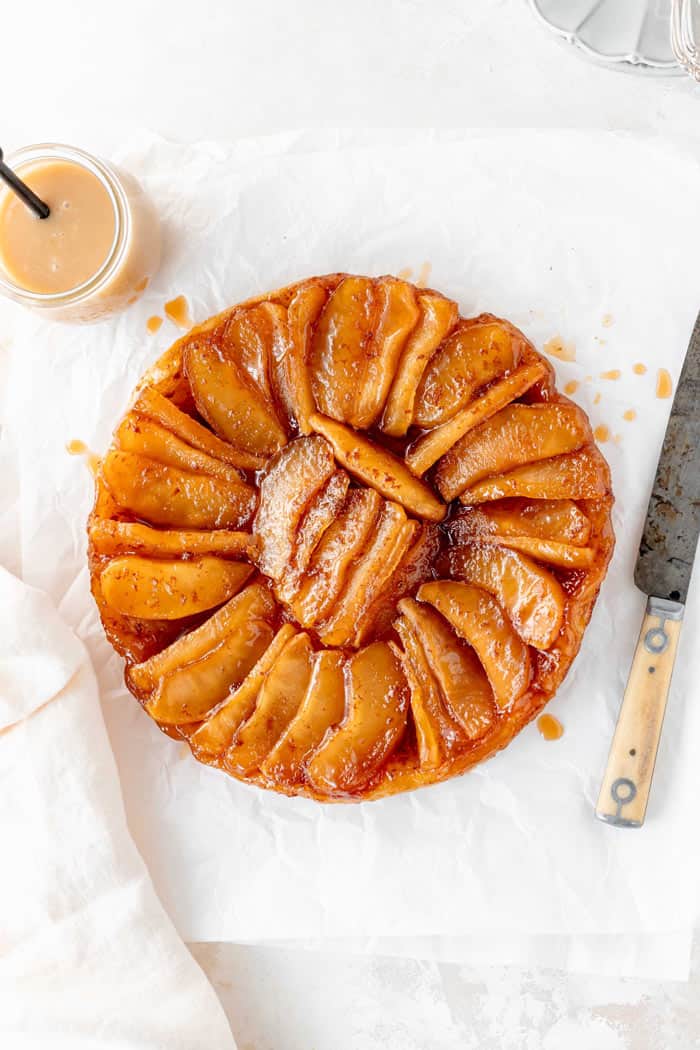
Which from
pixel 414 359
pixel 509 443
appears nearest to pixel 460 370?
pixel 414 359

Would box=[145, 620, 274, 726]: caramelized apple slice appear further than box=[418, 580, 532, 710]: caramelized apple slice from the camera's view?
Yes

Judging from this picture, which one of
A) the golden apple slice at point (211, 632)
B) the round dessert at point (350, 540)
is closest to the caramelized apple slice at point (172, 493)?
the round dessert at point (350, 540)

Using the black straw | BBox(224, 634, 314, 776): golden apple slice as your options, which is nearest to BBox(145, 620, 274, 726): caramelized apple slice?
BBox(224, 634, 314, 776): golden apple slice

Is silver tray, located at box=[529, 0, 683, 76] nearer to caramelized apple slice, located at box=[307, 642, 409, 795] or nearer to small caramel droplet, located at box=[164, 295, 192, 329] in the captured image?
small caramel droplet, located at box=[164, 295, 192, 329]

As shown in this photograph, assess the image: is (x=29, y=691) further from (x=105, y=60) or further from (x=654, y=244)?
(x=654, y=244)

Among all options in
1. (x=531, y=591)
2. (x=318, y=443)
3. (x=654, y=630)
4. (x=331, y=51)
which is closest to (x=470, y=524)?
(x=531, y=591)

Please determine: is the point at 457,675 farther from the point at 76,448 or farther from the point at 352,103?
the point at 352,103
